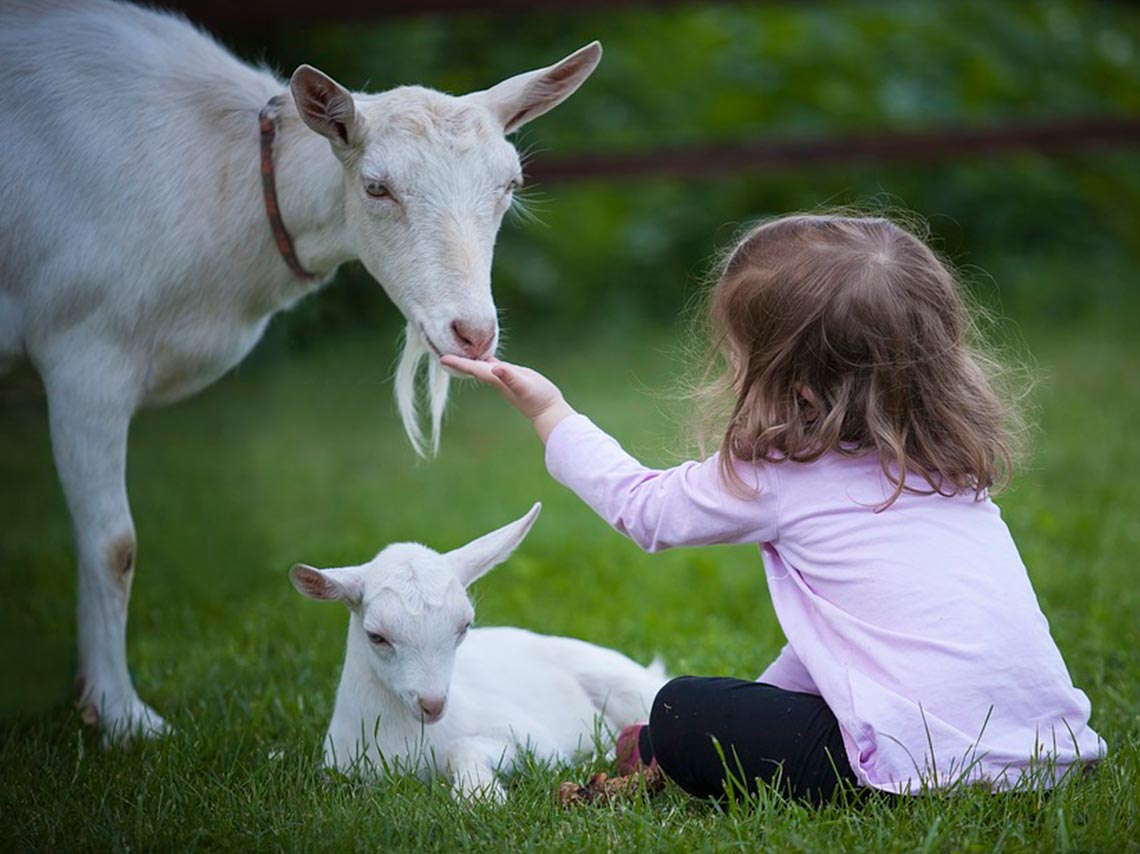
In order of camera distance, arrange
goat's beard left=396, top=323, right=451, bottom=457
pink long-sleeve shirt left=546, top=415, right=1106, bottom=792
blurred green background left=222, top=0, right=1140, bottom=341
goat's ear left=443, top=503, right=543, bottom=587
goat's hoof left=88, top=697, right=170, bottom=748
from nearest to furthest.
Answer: pink long-sleeve shirt left=546, top=415, right=1106, bottom=792 → goat's ear left=443, top=503, right=543, bottom=587 → goat's hoof left=88, top=697, right=170, bottom=748 → goat's beard left=396, top=323, right=451, bottom=457 → blurred green background left=222, top=0, right=1140, bottom=341

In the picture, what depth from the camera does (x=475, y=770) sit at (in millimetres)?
2764

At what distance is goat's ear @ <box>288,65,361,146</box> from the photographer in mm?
2906

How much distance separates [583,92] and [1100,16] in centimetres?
414

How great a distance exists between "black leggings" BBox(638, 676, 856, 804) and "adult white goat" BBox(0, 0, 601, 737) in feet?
3.31

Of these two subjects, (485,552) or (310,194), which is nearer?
(485,552)


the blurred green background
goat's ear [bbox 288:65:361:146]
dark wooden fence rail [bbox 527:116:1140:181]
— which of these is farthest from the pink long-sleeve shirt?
the blurred green background

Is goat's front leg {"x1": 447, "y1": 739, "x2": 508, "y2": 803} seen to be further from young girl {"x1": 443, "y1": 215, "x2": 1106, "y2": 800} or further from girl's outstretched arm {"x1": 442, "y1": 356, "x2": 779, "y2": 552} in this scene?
girl's outstretched arm {"x1": 442, "y1": 356, "x2": 779, "y2": 552}

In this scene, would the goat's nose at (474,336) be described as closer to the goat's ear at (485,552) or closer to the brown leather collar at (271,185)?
the goat's ear at (485,552)

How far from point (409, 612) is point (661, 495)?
53cm

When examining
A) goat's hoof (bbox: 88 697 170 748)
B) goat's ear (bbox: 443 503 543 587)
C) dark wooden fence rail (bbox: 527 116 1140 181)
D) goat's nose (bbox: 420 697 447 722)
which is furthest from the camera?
dark wooden fence rail (bbox: 527 116 1140 181)

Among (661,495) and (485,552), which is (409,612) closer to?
(485,552)

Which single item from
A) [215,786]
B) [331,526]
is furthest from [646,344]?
[215,786]

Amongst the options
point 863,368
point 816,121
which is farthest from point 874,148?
point 863,368

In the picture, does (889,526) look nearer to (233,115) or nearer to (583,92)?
(233,115)
